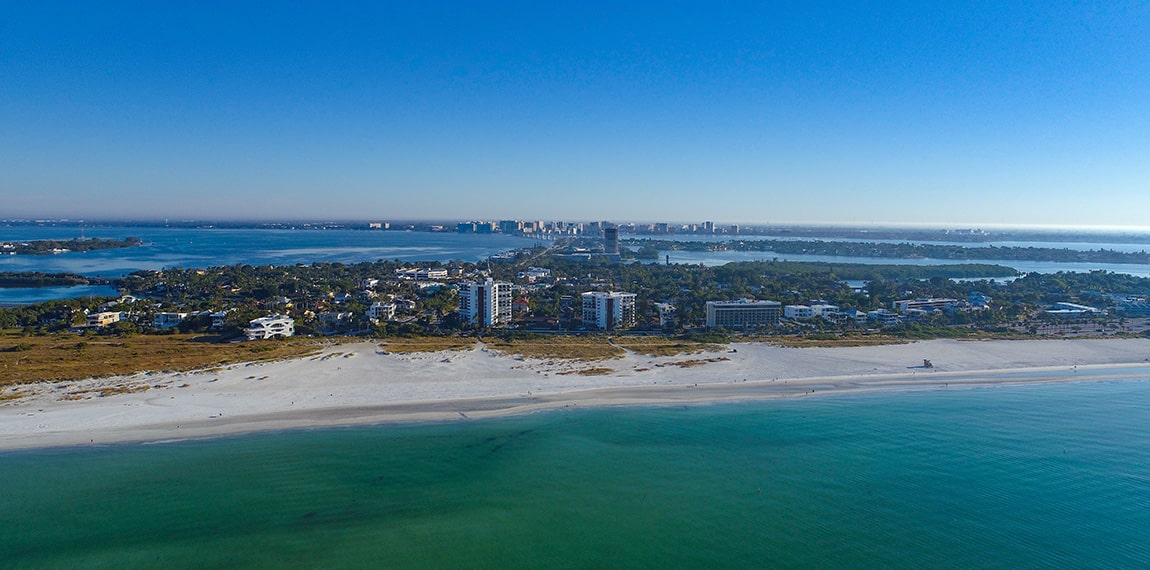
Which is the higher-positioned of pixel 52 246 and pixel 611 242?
pixel 611 242

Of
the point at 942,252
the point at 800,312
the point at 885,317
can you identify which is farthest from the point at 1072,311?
the point at 942,252

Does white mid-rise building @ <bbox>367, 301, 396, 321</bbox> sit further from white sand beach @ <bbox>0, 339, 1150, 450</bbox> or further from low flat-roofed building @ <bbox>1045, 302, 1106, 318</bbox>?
low flat-roofed building @ <bbox>1045, 302, 1106, 318</bbox>

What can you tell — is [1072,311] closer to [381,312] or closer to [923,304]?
[923,304]

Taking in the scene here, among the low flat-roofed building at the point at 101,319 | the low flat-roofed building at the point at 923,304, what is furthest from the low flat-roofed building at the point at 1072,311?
the low flat-roofed building at the point at 101,319

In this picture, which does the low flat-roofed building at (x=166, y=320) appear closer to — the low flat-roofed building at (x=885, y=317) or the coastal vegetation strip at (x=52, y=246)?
the low flat-roofed building at (x=885, y=317)

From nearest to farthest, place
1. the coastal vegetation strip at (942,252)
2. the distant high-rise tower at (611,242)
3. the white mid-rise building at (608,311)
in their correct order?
the white mid-rise building at (608,311) < the coastal vegetation strip at (942,252) < the distant high-rise tower at (611,242)
